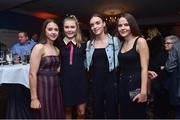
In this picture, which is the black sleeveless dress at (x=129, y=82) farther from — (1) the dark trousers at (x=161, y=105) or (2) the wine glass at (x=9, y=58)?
(2) the wine glass at (x=9, y=58)

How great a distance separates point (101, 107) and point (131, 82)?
427 millimetres

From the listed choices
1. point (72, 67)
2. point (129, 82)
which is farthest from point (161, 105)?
point (72, 67)

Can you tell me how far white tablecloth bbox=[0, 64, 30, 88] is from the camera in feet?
10.9

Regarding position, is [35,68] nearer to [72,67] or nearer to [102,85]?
[72,67]

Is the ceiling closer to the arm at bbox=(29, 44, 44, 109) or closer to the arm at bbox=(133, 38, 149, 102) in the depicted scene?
the arm at bbox=(29, 44, 44, 109)

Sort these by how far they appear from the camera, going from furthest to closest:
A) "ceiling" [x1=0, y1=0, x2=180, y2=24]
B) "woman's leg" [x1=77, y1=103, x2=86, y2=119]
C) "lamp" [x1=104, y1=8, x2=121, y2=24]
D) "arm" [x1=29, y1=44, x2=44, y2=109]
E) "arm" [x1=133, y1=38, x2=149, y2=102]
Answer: "lamp" [x1=104, y1=8, x2=121, y2=24] → "ceiling" [x1=0, y1=0, x2=180, y2=24] → "woman's leg" [x1=77, y1=103, x2=86, y2=119] → "arm" [x1=29, y1=44, x2=44, y2=109] → "arm" [x1=133, y1=38, x2=149, y2=102]

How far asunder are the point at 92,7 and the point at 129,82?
21.3ft

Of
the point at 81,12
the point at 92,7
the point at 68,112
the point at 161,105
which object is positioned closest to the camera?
the point at 68,112

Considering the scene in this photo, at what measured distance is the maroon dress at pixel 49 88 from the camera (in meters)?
2.83

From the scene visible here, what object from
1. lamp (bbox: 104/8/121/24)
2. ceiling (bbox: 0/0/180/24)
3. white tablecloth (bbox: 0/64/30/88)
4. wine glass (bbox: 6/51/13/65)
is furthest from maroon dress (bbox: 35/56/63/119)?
lamp (bbox: 104/8/121/24)

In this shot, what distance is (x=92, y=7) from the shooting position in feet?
29.0

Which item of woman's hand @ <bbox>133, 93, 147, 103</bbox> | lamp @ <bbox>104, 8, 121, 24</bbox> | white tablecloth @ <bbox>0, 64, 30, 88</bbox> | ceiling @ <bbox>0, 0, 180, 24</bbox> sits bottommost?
woman's hand @ <bbox>133, 93, 147, 103</bbox>

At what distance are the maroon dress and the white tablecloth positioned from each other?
58cm

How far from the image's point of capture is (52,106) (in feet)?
9.53
